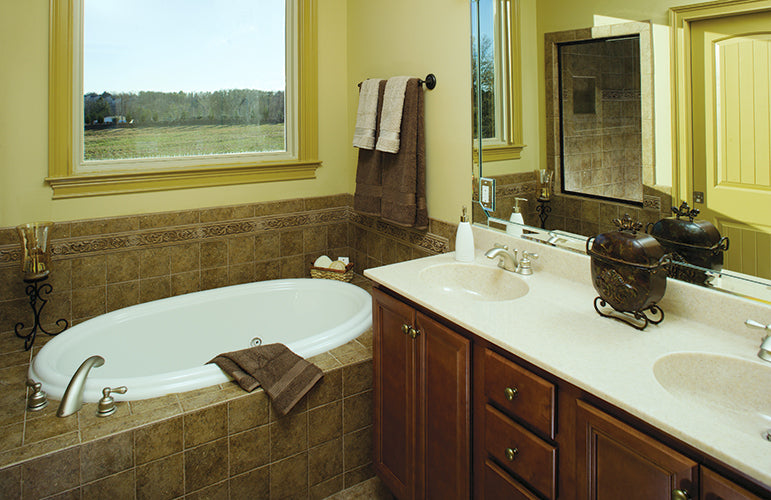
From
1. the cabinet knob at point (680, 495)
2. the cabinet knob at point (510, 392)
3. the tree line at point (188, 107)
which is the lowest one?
the cabinet knob at point (680, 495)

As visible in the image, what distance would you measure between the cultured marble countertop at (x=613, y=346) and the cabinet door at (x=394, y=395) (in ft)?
0.39

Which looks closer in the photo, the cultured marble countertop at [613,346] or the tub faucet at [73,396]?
the cultured marble countertop at [613,346]

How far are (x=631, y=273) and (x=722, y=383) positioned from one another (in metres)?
0.32

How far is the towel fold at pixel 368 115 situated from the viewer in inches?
107

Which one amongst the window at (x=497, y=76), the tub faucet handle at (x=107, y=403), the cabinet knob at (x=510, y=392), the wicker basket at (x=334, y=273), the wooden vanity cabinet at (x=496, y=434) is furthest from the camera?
the wicker basket at (x=334, y=273)

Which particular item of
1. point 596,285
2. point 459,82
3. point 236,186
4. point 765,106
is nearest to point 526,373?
point 596,285

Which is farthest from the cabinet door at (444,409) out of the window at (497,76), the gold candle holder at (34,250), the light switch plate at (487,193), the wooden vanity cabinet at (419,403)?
the gold candle holder at (34,250)

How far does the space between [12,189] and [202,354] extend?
1.15m

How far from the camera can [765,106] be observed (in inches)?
49.6

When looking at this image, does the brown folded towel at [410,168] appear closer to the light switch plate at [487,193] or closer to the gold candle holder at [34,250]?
the light switch plate at [487,193]

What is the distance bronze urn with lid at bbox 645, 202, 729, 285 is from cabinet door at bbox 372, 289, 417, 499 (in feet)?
2.59

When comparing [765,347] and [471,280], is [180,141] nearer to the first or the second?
[471,280]

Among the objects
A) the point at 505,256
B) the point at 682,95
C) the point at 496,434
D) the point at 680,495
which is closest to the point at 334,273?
the point at 505,256

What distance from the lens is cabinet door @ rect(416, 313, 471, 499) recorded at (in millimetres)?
1540
